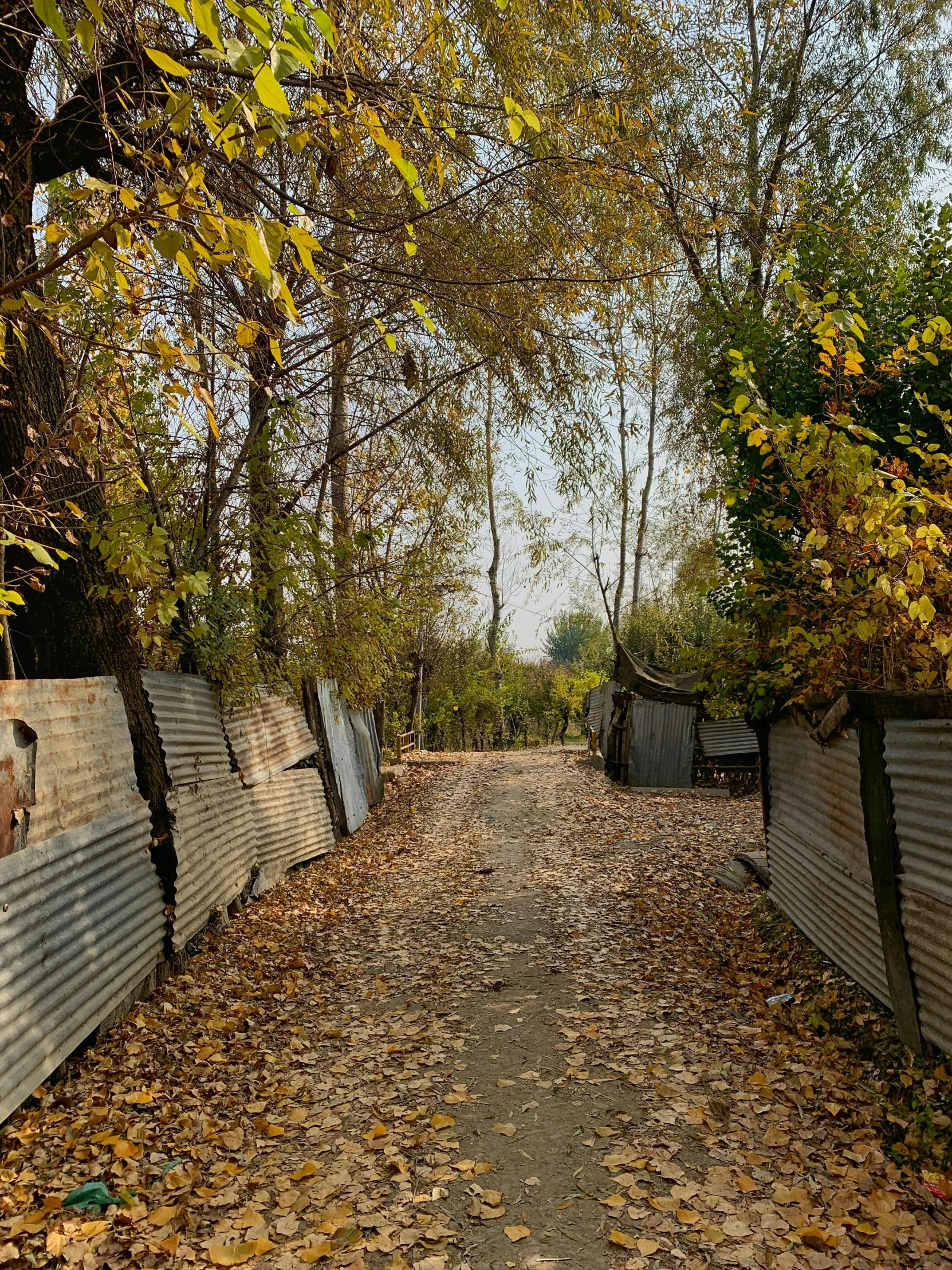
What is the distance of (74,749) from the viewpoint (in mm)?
4266

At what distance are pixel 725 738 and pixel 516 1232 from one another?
1211 centimetres

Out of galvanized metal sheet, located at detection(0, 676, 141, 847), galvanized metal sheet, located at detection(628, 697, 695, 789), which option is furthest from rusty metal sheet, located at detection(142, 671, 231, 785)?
galvanized metal sheet, located at detection(628, 697, 695, 789)

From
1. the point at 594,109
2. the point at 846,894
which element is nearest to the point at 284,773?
the point at 846,894

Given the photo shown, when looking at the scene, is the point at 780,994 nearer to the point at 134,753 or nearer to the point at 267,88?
the point at 134,753

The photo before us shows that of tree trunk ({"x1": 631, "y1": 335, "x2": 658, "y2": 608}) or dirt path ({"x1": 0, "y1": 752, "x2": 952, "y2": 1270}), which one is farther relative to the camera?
tree trunk ({"x1": 631, "y1": 335, "x2": 658, "y2": 608})

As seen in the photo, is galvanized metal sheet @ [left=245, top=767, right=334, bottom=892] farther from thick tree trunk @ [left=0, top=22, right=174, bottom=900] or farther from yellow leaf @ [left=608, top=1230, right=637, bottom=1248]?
yellow leaf @ [left=608, top=1230, right=637, bottom=1248]

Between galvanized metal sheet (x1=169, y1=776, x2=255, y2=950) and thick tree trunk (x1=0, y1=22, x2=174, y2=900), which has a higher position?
thick tree trunk (x1=0, y1=22, x2=174, y2=900)

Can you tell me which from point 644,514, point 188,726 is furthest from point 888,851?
point 644,514

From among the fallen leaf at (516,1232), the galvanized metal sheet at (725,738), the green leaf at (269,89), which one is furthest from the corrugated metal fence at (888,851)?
the galvanized metal sheet at (725,738)

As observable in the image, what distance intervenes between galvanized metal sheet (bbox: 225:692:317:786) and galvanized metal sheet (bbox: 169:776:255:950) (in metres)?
0.39

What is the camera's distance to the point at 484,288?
657cm

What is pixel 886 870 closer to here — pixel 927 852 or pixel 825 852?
A: pixel 927 852

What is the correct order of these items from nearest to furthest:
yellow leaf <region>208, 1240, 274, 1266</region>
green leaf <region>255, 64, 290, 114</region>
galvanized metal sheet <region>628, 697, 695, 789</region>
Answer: green leaf <region>255, 64, 290, 114</region> → yellow leaf <region>208, 1240, 274, 1266</region> → galvanized metal sheet <region>628, 697, 695, 789</region>

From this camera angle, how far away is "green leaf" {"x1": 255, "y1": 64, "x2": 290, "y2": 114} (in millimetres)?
1743
